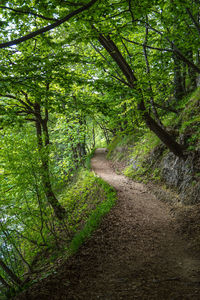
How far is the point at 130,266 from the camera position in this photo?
179 inches

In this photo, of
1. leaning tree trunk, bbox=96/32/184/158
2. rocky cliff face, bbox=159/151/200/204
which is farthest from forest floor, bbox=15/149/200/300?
leaning tree trunk, bbox=96/32/184/158

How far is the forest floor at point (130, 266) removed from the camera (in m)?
3.60

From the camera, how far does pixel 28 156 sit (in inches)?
234

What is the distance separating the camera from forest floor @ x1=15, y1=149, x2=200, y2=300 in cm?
360

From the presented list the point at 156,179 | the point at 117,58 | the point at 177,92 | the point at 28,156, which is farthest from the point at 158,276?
the point at 177,92

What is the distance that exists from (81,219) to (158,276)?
6449mm

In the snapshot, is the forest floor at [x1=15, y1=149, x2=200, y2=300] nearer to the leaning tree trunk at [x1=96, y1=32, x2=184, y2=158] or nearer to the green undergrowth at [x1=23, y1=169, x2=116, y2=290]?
the green undergrowth at [x1=23, y1=169, x2=116, y2=290]

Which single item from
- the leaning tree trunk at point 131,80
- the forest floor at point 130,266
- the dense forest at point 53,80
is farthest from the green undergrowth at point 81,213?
the leaning tree trunk at point 131,80

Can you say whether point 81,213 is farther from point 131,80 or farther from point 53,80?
point 53,80

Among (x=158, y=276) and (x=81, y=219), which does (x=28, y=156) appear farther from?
(x=81, y=219)

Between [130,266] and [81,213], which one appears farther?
[81,213]

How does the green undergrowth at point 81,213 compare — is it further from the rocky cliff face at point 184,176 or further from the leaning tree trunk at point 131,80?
the leaning tree trunk at point 131,80

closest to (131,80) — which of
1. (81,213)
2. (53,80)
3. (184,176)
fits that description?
(53,80)

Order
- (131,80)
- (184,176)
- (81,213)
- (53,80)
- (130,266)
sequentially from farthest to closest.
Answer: (81,213)
(184,176)
(131,80)
(53,80)
(130,266)
